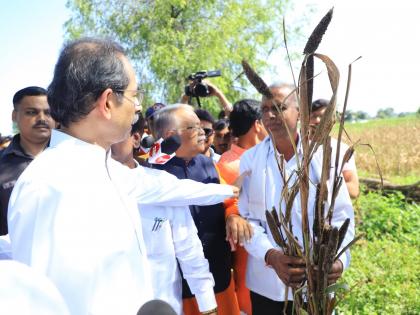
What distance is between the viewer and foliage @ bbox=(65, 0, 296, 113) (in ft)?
46.6

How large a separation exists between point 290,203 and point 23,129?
2310mm

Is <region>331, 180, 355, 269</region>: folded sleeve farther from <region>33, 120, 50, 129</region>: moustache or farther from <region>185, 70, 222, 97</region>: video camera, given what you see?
<region>185, 70, 222, 97</region>: video camera

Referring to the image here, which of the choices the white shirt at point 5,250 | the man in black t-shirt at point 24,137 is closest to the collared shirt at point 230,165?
the man in black t-shirt at point 24,137

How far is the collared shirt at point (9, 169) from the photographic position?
8.99 ft

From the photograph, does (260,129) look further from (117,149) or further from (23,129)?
(23,129)

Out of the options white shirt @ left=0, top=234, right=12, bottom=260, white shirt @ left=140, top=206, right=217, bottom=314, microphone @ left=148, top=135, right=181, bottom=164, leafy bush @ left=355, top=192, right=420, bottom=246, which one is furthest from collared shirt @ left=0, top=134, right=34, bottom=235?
leafy bush @ left=355, top=192, right=420, bottom=246

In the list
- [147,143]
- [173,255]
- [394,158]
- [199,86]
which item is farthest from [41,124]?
[394,158]

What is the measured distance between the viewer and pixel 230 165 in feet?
10.2

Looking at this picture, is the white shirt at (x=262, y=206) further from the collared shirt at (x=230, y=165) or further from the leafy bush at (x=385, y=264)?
the collared shirt at (x=230, y=165)

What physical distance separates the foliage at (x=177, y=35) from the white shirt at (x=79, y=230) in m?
12.7

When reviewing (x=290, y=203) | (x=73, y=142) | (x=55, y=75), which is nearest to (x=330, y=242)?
(x=290, y=203)

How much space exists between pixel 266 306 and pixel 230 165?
1.07 metres

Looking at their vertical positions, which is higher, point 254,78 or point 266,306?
point 254,78

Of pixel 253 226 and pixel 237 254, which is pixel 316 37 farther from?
pixel 237 254
